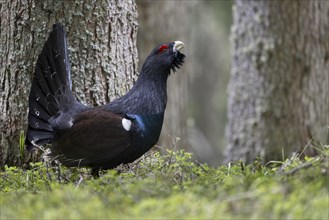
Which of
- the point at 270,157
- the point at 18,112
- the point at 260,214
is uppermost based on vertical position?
the point at 18,112

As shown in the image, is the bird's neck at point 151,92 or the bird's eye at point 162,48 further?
the bird's eye at point 162,48

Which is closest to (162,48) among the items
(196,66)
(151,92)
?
(151,92)

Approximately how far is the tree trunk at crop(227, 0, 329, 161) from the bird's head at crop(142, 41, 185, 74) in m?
3.91

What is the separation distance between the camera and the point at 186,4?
10.7 metres

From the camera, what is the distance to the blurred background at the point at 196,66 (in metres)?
10.1

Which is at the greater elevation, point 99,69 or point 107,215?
point 99,69

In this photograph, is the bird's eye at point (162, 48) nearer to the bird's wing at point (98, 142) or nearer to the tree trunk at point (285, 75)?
the bird's wing at point (98, 142)

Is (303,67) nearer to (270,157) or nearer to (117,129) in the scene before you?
(270,157)

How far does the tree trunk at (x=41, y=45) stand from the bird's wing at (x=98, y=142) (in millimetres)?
581

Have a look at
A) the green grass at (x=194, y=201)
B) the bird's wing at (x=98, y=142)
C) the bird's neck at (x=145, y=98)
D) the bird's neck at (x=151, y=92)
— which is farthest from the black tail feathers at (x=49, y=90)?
the green grass at (x=194, y=201)

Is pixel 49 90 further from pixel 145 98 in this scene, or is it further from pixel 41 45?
pixel 145 98

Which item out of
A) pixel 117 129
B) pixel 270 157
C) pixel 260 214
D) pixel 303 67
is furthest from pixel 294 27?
pixel 260 214

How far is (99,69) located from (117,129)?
94 centimetres

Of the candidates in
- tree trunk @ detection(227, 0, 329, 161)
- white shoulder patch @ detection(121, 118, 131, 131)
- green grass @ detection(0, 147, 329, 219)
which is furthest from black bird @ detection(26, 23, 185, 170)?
tree trunk @ detection(227, 0, 329, 161)
